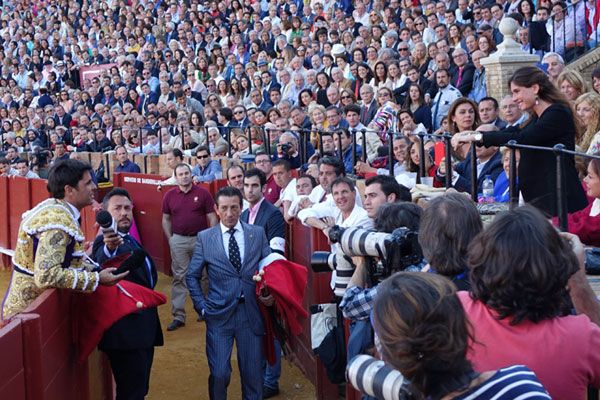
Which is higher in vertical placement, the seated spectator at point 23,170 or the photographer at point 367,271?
the seated spectator at point 23,170

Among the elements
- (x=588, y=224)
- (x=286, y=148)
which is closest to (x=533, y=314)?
(x=588, y=224)

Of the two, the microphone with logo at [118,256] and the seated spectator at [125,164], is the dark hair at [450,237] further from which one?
the seated spectator at [125,164]

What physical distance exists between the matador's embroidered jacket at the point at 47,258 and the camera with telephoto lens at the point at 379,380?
284 cm

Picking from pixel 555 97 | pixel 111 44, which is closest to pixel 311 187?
pixel 555 97

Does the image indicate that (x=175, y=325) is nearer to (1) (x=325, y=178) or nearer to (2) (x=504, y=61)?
(1) (x=325, y=178)

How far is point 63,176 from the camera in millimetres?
5047

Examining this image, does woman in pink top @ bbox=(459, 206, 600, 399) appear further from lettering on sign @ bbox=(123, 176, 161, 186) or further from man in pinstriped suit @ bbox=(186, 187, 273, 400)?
lettering on sign @ bbox=(123, 176, 161, 186)

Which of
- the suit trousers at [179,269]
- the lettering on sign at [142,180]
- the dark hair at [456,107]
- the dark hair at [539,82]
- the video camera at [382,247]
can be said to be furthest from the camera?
the lettering on sign at [142,180]

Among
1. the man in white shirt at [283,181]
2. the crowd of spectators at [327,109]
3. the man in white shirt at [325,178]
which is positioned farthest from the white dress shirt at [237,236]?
the man in white shirt at [283,181]

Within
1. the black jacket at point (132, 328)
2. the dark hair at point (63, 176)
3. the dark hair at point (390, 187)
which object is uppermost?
the dark hair at point (63, 176)

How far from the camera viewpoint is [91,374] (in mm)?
5781

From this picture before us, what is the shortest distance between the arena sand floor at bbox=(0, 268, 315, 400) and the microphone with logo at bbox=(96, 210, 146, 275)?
1.94 metres

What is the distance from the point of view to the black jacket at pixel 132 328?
530 centimetres

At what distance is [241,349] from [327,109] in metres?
5.16
